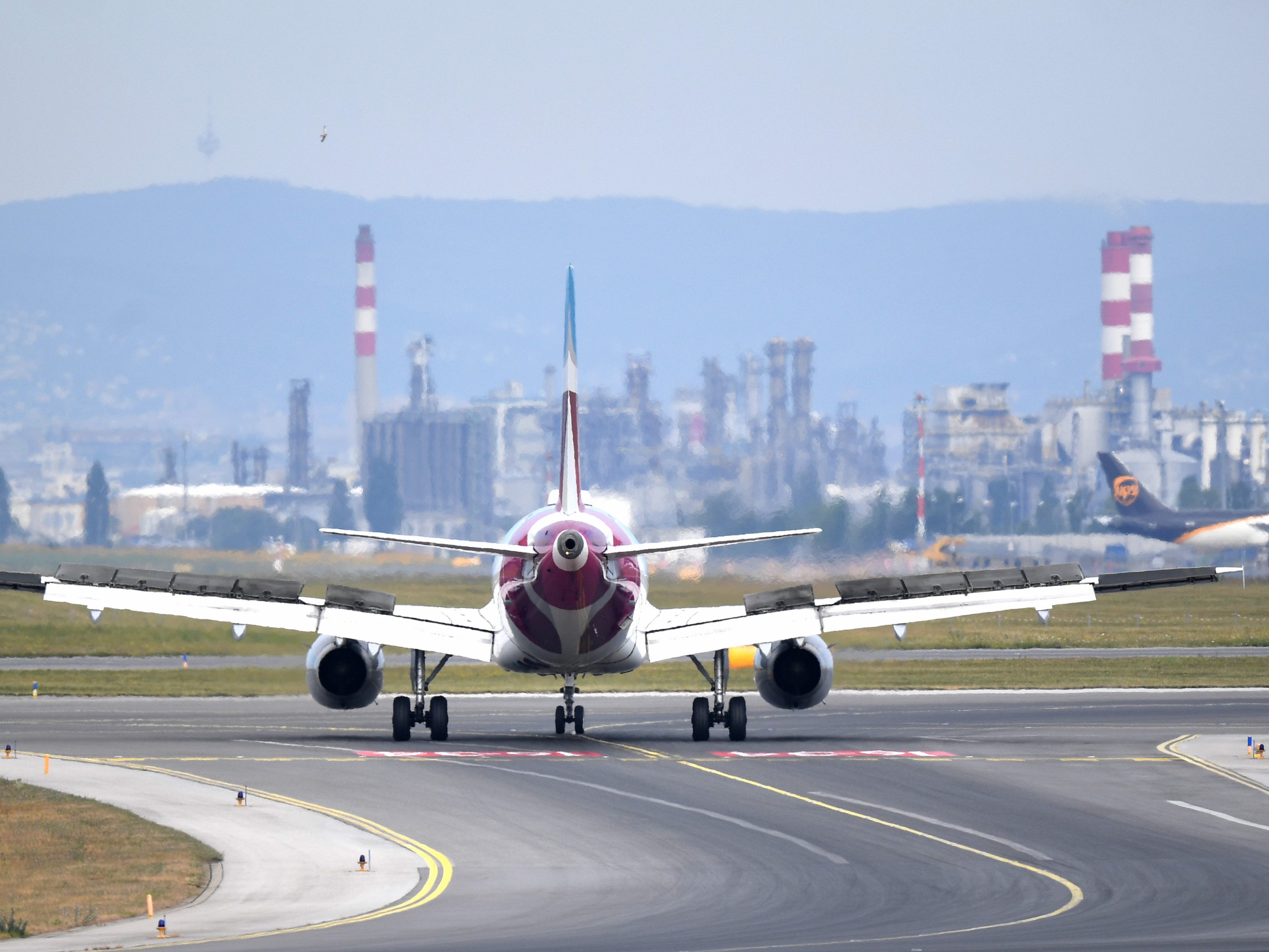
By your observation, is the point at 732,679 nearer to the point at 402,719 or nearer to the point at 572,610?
the point at 402,719

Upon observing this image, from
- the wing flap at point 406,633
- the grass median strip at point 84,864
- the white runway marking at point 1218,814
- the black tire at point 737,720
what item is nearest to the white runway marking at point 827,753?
the black tire at point 737,720

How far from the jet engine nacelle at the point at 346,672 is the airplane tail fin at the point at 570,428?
5.91 meters

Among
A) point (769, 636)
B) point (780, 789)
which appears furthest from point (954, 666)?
point (780, 789)

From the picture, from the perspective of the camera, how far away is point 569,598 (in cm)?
4366

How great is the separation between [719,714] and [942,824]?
46.1 ft

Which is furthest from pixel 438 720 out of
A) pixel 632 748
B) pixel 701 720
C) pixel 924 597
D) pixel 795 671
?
pixel 924 597

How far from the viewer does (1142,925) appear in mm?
24969

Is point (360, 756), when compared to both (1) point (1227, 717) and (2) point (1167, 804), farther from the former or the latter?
(1) point (1227, 717)

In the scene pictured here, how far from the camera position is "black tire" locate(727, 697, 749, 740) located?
1902 inches

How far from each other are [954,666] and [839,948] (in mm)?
53872

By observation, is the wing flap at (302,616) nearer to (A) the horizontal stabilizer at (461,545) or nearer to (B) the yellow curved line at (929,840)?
(A) the horizontal stabilizer at (461,545)

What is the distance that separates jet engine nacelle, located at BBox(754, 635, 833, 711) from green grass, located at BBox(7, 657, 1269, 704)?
19.6 meters

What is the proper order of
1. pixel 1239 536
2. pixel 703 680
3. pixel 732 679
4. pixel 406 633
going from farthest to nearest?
pixel 1239 536 < pixel 703 680 < pixel 732 679 < pixel 406 633

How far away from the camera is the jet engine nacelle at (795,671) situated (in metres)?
47.3
